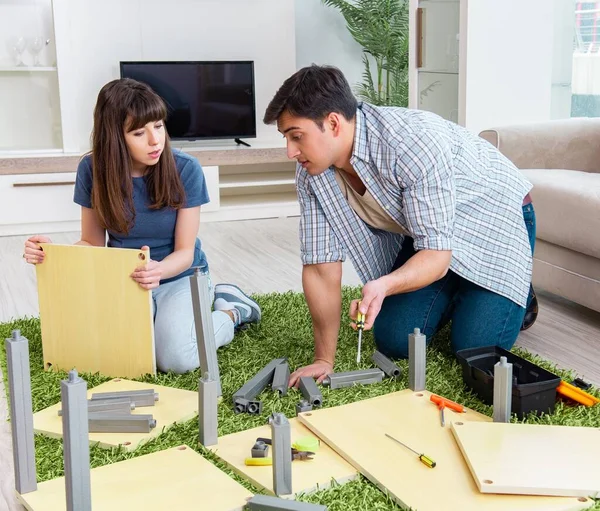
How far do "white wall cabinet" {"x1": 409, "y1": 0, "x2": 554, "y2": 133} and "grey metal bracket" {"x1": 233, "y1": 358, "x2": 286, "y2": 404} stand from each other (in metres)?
2.09

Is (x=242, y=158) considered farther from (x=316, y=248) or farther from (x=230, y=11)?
(x=316, y=248)

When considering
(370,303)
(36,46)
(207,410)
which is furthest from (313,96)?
(36,46)

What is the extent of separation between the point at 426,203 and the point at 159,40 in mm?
3372

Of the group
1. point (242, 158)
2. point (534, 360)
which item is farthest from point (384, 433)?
point (242, 158)

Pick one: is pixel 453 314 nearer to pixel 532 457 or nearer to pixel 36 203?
pixel 532 457

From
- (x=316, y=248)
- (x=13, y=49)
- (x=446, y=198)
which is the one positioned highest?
(x=13, y=49)

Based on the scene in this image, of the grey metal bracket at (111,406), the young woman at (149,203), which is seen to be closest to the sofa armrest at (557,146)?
the young woman at (149,203)

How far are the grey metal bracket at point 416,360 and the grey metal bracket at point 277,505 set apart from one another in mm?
611

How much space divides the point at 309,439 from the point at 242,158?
3.16 m

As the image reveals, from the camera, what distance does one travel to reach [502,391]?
1.76 metres

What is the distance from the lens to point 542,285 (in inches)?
113

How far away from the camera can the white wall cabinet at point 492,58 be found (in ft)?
12.3

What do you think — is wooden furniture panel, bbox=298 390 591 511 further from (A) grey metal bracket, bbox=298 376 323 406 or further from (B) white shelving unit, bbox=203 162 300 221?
(B) white shelving unit, bbox=203 162 300 221

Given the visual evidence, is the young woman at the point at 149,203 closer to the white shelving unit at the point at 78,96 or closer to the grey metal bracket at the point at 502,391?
the grey metal bracket at the point at 502,391
